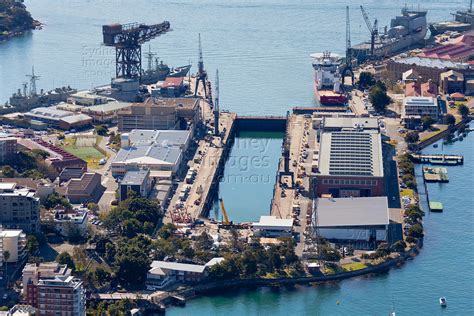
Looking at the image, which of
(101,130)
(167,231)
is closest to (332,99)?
(101,130)

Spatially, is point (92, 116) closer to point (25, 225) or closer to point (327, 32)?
point (25, 225)

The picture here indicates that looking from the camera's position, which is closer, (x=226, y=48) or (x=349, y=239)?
(x=349, y=239)

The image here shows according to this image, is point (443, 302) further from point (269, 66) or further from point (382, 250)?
point (269, 66)

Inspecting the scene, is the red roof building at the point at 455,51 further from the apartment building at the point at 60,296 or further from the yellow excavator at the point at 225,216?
the apartment building at the point at 60,296

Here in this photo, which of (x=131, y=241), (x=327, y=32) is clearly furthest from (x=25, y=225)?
(x=327, y=32)

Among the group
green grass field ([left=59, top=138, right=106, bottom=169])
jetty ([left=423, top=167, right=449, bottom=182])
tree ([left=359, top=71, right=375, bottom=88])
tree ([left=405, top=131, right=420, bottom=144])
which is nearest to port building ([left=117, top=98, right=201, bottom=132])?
green grass field ([left=59, top=138, right=106, bottom=169])

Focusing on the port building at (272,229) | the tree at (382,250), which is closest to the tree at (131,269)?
the port building at (272,229)
